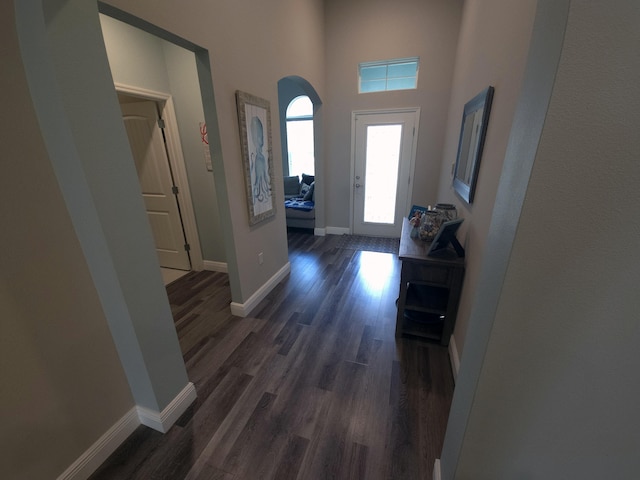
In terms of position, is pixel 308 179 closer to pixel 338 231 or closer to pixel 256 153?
pixel 338 231

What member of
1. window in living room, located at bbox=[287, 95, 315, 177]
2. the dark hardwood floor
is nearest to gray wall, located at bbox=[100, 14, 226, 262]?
the dark hardwood floor

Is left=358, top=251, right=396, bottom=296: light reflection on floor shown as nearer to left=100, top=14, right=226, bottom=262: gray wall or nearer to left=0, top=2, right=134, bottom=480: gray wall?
left=100, top=14, right=226, bottom=262: gray wall

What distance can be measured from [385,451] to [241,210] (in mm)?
1945

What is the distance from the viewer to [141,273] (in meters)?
1.19

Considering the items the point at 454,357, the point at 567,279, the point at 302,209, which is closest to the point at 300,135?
the point at 302,209

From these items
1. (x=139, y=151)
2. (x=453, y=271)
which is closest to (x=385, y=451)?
(x=453, y=271)

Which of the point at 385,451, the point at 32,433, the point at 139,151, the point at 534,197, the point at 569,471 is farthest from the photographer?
the point at 139,151

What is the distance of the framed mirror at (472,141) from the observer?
1.62 metres

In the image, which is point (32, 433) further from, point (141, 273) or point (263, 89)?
point (263, 89)

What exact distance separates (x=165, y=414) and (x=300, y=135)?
5.77 meters

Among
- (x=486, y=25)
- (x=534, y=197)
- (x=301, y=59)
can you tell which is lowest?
(x=534, y=197)

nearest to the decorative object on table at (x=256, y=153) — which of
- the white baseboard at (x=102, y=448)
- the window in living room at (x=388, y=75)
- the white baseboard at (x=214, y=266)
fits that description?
the white baseboard at (x=214, y=266)

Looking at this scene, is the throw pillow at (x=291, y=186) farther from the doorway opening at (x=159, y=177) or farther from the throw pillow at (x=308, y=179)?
the doorway opening at (x=159, y=177)

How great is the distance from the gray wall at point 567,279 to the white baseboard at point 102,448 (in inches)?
64.0
